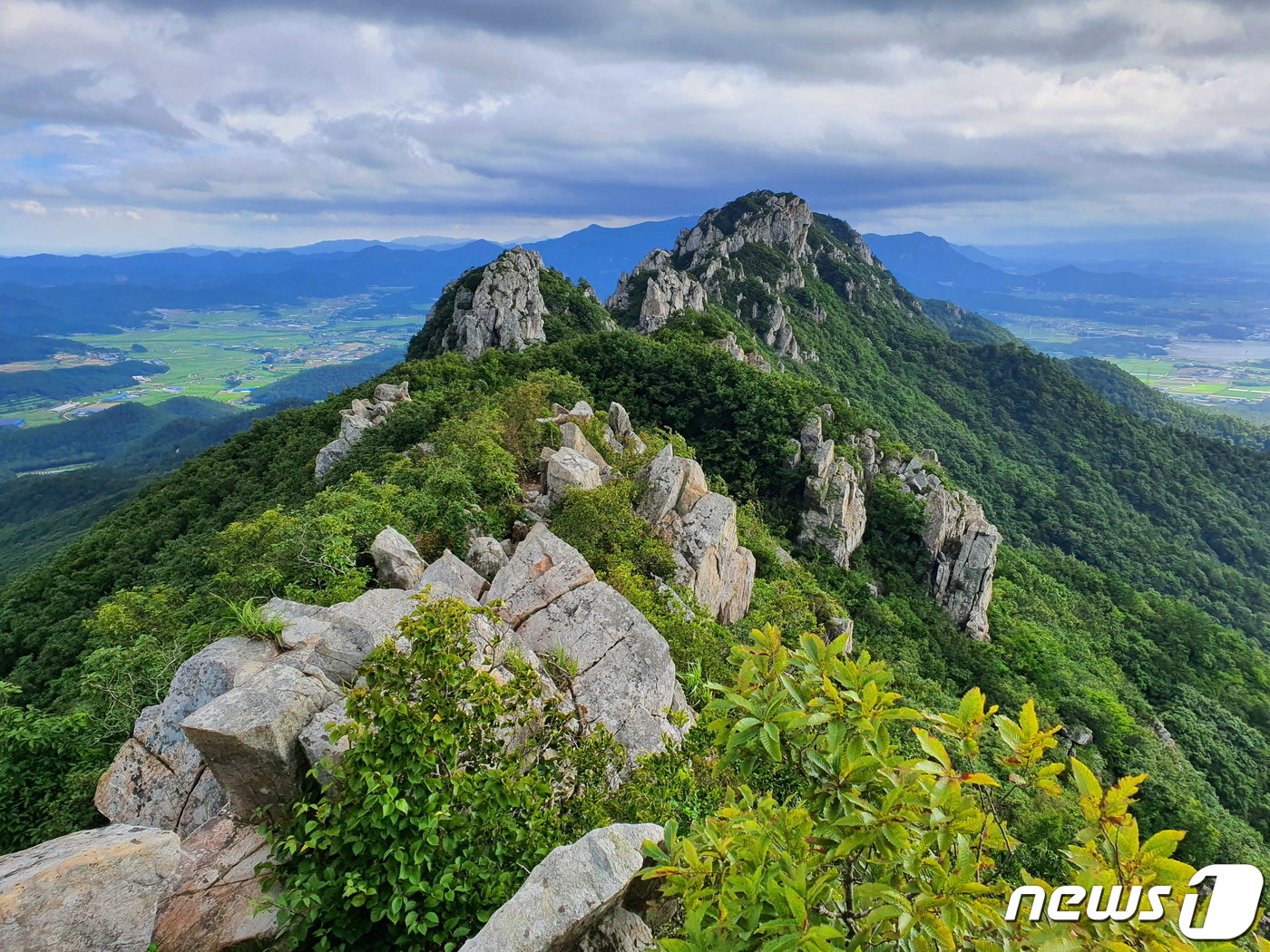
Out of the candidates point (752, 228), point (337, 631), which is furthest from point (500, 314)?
point (752, 228)

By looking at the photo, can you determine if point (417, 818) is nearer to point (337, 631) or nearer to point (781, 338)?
point (337, 631)

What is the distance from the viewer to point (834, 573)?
113 ft

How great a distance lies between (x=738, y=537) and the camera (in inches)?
1072

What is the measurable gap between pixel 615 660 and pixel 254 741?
18.9ft

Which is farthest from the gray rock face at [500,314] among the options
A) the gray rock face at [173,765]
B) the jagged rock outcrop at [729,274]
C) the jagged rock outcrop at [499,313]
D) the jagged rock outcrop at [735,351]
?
the gray rock face at [173,765]

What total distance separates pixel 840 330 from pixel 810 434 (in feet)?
266

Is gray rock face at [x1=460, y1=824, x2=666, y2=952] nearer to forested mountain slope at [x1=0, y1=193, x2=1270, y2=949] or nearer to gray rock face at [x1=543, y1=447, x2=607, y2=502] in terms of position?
forested mountain slope at [x1=0, y1=193, x2=1270, y2=949]

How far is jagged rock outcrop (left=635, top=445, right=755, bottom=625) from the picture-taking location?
62.1 feet

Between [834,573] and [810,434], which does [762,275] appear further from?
[834,573]

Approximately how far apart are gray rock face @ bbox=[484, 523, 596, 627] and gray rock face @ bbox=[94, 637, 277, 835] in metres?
4.60

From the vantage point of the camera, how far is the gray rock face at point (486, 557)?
14289 millimetres

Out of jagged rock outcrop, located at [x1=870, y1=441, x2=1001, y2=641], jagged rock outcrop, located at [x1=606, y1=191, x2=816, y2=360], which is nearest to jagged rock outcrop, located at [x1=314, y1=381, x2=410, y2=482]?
jagged rock outcrop, located at [x1=606, y1=191, x2=816, y2=360]

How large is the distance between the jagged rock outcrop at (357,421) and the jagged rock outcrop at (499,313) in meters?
18.2

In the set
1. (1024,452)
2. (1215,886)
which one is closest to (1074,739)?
(1215,886)
